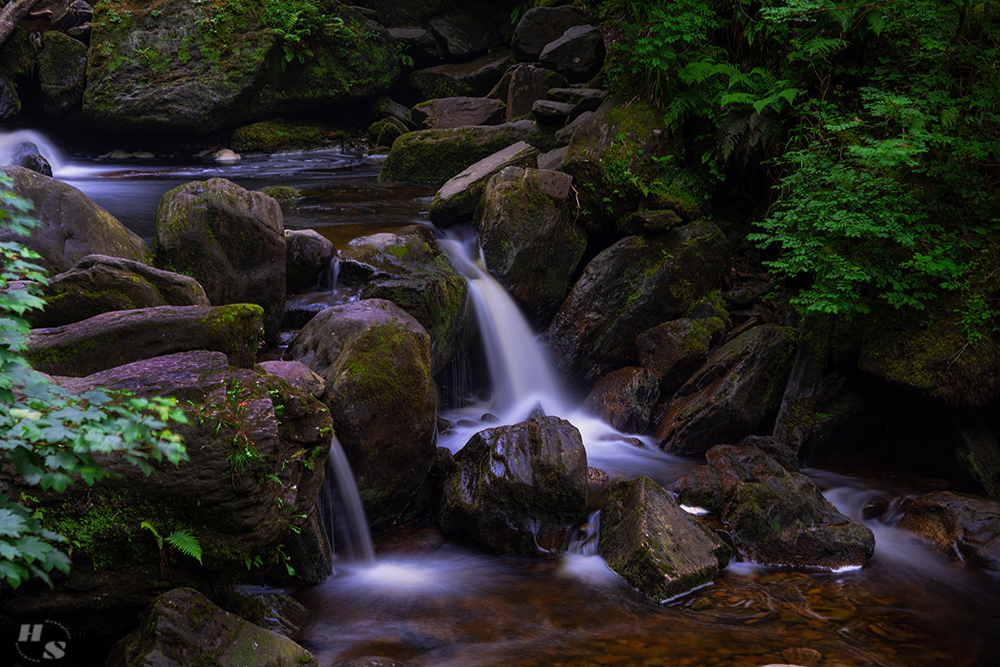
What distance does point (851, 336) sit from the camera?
6.25 m

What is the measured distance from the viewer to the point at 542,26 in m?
13.7

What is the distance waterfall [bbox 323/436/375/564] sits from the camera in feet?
15.6

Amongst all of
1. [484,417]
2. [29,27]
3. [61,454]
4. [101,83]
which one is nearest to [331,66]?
[101,83]

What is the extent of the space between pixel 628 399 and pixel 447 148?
20.7 feet

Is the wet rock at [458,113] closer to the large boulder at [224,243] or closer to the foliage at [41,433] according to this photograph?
the large boulder at [224,243]

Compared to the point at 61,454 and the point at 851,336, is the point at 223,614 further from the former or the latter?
the point at 851,336

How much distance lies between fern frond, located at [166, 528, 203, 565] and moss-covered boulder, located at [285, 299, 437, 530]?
5.91 feet

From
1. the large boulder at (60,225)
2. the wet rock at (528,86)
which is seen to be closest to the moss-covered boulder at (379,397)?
the large boulder at (60,225)

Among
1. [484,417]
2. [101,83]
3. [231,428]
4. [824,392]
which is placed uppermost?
[101,83]

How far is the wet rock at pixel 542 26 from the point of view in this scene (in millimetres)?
13523

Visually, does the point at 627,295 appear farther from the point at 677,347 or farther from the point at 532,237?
the point at 532,237

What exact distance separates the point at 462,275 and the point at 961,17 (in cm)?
535

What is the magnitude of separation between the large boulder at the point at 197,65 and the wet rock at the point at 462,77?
2468 mm

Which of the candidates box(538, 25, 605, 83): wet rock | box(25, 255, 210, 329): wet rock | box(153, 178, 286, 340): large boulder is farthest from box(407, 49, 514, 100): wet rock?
box(25, 255, 210, 329): wet rock
